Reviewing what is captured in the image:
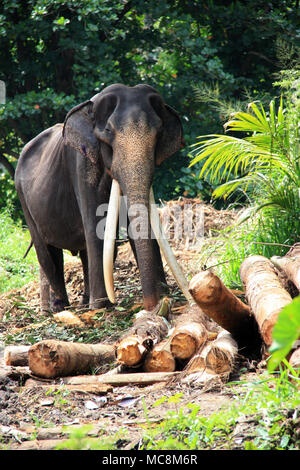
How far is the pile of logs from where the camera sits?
13.4 ft

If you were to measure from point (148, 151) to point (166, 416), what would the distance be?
125 inches

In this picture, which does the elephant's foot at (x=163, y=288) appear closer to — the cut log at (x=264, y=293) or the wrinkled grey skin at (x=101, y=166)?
the wrinkled grey skin at (x=101, y=166)

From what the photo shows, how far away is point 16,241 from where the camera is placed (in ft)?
41.5

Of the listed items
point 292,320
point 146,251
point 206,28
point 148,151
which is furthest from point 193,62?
point 292,320

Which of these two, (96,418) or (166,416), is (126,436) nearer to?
(166,416)

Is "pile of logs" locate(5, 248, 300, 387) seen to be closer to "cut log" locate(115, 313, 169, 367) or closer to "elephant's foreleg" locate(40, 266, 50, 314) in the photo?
"cut log" locate(115, 313, 169, 367)

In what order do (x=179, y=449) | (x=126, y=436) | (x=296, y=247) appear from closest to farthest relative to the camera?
(x=179, y=449) → (x=126, y=436) → (x=296, y=247)

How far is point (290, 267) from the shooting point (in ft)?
16.2

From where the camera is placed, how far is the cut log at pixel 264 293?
3.85 m

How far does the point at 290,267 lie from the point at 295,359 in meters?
1.50

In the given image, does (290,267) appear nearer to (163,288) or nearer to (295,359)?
(295,359)

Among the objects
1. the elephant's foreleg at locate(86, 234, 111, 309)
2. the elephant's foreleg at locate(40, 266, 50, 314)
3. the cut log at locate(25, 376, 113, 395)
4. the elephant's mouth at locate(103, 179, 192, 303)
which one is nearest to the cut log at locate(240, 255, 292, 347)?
the elephant's mouth at locate(103, 179, 192, 303)

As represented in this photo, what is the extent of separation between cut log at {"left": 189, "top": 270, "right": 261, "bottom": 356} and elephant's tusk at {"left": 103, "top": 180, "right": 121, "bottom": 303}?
1.47 metres

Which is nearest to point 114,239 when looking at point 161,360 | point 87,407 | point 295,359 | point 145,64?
point 161,360
